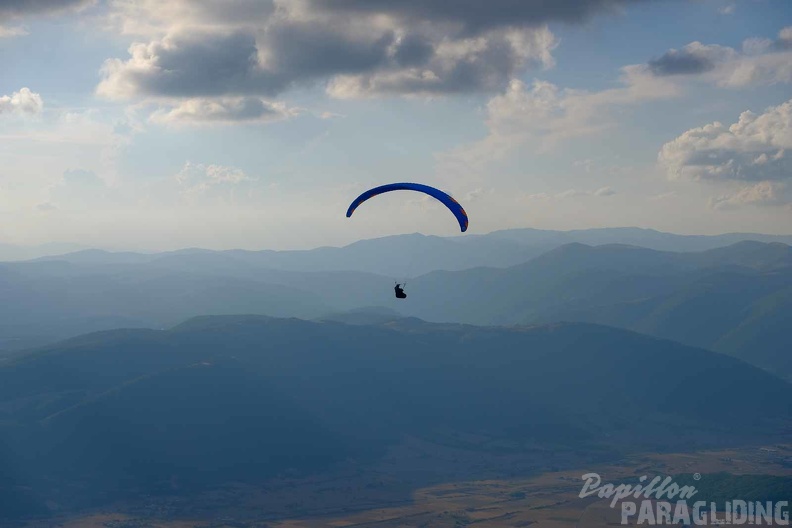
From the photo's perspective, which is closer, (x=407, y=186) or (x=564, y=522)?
(x=407, y=186)

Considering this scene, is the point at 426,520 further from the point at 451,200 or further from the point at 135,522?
the point at 451,200

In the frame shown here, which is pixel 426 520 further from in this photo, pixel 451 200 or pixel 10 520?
pixel 451 200

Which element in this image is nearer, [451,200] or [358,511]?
[451,200]

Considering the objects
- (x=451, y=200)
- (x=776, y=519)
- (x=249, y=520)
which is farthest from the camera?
(x=249, y=520)

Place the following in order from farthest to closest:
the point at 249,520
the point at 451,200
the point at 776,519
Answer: the point at 249,520, the point at 776,519, the point at 451,200

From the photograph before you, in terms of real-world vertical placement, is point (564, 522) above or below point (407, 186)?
below

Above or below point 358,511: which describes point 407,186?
above

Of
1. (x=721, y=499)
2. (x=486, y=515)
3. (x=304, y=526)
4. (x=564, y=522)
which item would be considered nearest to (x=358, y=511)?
(x=304, y=526)

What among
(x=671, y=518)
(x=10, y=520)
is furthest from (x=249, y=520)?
(x=671, y=518)

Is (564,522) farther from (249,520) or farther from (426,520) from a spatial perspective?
(249,520)
